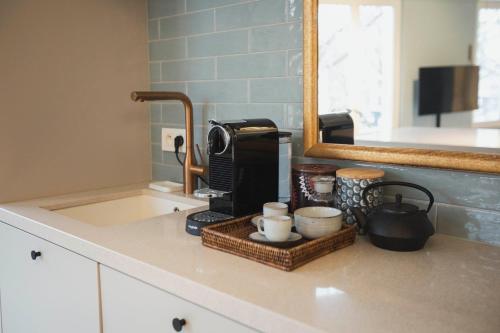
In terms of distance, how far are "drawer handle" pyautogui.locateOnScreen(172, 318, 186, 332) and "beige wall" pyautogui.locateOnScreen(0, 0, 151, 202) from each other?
973 millimetres

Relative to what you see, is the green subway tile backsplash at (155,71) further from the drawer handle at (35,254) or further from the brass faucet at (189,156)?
the drawer handle at (35,254)

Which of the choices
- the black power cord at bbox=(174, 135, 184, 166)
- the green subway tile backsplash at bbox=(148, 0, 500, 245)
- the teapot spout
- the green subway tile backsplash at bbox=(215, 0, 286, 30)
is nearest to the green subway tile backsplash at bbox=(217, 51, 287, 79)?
the green subway tile backsplash at bbox=(148, 0, 500, 245)

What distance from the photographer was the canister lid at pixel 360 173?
1246 mm

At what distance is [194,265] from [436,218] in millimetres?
656

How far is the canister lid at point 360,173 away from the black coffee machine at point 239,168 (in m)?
0.20

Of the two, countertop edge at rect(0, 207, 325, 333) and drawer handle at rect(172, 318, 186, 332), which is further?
drawer handle at rect(172, 318, 186, 332)

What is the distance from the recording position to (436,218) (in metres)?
1.26

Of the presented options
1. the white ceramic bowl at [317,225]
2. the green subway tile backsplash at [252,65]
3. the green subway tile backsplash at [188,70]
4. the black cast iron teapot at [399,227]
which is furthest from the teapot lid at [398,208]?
the green subway tile backsplash at [188,70]

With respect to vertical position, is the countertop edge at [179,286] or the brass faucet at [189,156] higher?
the brass faucet at [189,156]

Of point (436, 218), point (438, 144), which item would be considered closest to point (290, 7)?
point (438, 144)

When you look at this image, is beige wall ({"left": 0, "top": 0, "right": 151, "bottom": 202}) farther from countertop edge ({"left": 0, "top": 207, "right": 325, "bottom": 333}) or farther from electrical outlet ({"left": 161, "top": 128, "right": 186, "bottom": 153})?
countertop edge ({"left": 0, "top": 207, "right": 325, "bottom": 333})

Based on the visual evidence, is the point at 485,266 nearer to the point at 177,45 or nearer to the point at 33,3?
the point at 177,45

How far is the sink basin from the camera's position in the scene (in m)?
1.69

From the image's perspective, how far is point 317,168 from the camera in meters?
1.35
